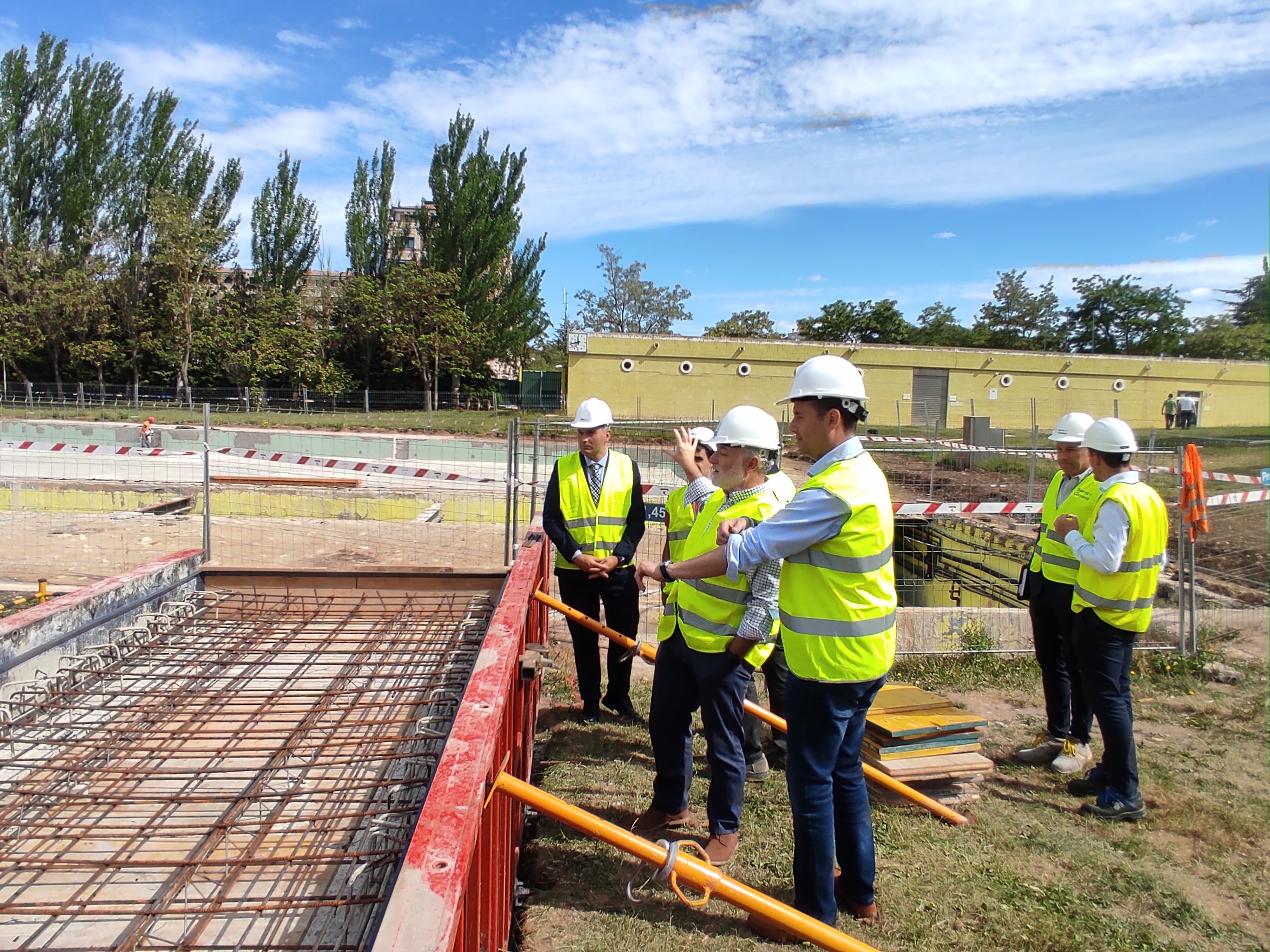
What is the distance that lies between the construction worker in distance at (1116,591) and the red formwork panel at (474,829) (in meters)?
2.89

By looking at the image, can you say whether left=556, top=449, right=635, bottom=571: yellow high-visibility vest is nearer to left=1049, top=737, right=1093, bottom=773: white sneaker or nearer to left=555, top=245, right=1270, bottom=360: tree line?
left=1049, top=737, right=1093, bottom=773: white sneaker

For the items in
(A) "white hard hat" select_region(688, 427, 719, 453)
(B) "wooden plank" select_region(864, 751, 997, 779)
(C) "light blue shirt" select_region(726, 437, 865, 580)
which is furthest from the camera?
(A) "white hard hat" select_region(688, 427, 719, 453)

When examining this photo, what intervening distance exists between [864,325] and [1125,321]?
19.0 metres

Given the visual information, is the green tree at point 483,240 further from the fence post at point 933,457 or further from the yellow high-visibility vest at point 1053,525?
the yellow high-visibility vest at point 1053,525

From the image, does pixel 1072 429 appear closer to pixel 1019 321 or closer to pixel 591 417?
pixel 591 417

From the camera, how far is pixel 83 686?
2.86m

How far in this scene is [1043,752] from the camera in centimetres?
461

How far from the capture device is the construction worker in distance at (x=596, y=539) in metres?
4.64

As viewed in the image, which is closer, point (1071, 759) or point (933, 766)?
point (933, 766)

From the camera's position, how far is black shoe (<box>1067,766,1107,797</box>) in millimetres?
4211

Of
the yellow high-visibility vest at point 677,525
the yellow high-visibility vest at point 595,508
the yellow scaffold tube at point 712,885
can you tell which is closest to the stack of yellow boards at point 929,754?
the yellow high-visibility vest at point 677,525

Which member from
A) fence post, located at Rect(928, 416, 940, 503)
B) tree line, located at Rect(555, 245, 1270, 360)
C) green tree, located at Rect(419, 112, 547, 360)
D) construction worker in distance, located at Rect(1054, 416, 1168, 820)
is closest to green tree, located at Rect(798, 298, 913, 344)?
tree line, located at Rect(555, 245, 1270, 360)

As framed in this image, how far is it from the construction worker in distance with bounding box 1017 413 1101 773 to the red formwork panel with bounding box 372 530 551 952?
3082 millimetres

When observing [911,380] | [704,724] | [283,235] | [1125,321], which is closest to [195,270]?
[283,235]
